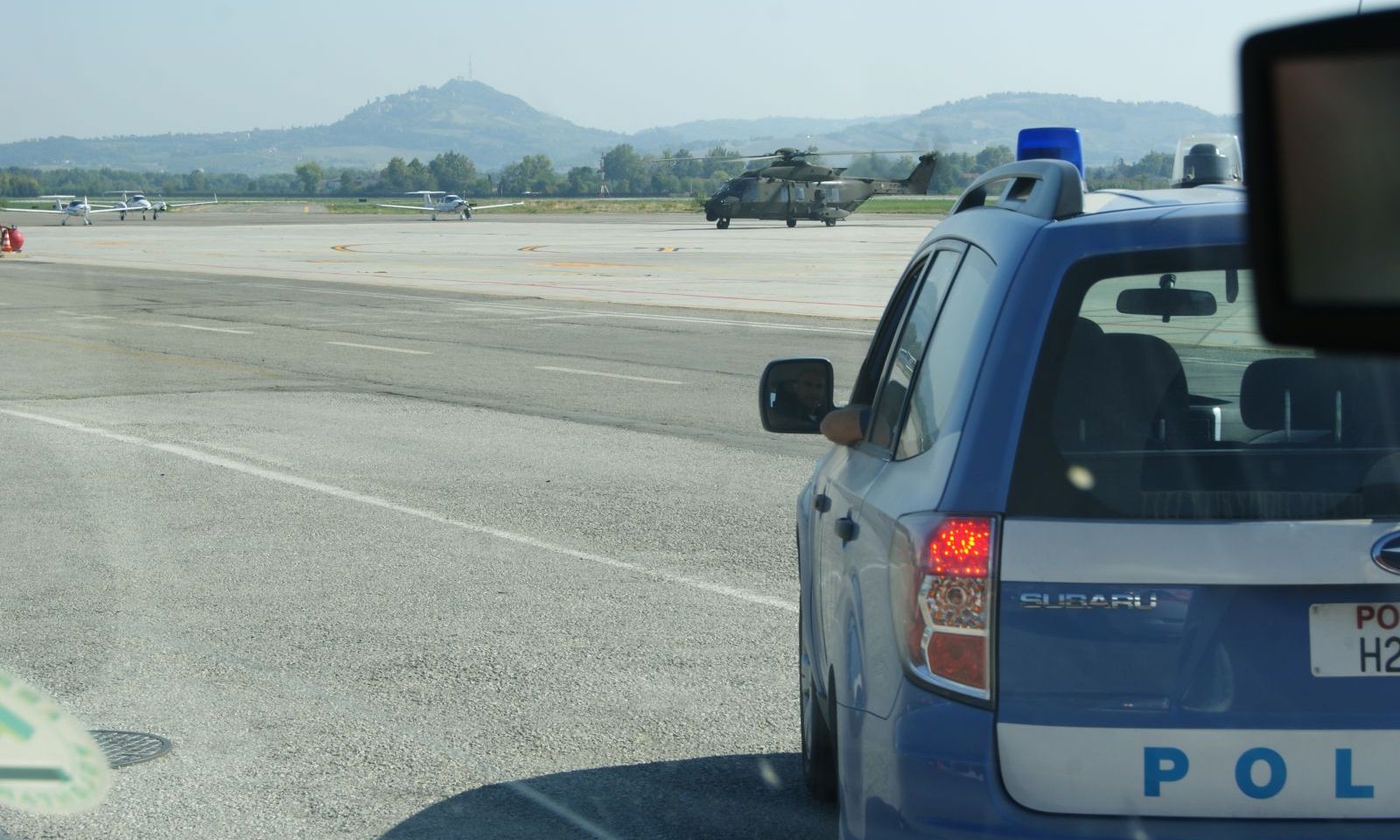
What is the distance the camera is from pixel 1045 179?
11.0 ft

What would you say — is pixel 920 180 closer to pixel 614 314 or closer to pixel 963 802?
pixel 614 314

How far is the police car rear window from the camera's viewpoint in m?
2.94

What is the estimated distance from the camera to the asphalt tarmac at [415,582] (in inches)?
200

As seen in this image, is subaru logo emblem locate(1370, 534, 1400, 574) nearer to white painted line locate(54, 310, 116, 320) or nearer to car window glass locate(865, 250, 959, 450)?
car window glass locate(865, 250, 959, 450)

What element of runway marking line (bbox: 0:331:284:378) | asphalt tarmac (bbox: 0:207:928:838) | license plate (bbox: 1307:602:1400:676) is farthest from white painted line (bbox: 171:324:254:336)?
license plate (bbox: 1307:602:1400:676)

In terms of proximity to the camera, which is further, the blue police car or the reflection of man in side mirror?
the reflection of man in side mirror

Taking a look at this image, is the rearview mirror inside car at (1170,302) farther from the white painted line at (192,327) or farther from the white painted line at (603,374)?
the white painted line at (192,327)

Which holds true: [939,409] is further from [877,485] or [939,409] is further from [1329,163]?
[1329,163]

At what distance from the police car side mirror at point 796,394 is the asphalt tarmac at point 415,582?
1.10 meters

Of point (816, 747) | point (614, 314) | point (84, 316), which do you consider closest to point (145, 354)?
point (84, 316)

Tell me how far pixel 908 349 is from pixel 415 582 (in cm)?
444

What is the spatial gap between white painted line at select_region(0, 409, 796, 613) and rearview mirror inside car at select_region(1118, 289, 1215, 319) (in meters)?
3.69

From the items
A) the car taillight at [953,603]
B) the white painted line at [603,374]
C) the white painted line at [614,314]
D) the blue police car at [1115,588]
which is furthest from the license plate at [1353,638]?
the white painted line at [614,314]

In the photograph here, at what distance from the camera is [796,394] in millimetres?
4836
